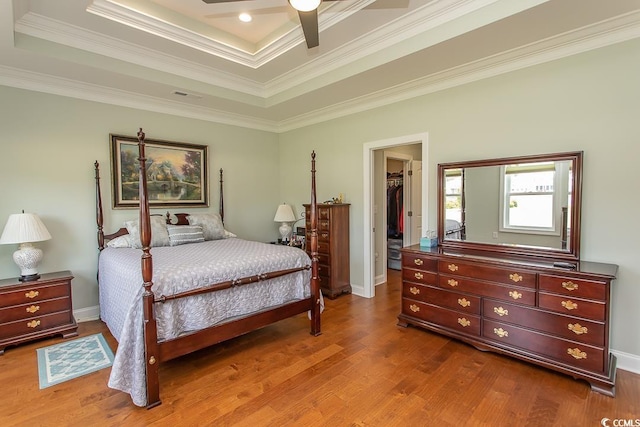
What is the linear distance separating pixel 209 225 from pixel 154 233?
2.38ft

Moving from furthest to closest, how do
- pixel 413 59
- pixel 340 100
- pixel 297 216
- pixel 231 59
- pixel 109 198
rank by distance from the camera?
pixel 297 216, pixel 340 100, pixel 109 198, pixel 231 59, pixel 413 59

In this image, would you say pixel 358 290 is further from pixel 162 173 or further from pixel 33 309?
pixel 33 309

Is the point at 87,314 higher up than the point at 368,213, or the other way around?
the point at 368,213

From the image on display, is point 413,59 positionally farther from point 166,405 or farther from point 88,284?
point 88,284

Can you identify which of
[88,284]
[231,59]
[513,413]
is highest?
[231,59]

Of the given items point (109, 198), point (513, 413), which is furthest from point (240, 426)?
point (109, 198)

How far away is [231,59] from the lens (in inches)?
144

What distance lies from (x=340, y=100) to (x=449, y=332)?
313 centimetres

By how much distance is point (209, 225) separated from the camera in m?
4.33

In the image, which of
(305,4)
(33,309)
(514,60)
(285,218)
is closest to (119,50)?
(305,4)

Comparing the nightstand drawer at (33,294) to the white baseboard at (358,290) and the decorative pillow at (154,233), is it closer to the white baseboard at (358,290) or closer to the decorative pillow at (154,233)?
the decorative pillow at (154,233)

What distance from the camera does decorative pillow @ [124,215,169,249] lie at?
3686 millimetres

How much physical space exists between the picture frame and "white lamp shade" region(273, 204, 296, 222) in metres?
1.11

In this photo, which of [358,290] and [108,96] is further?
[358,290]
